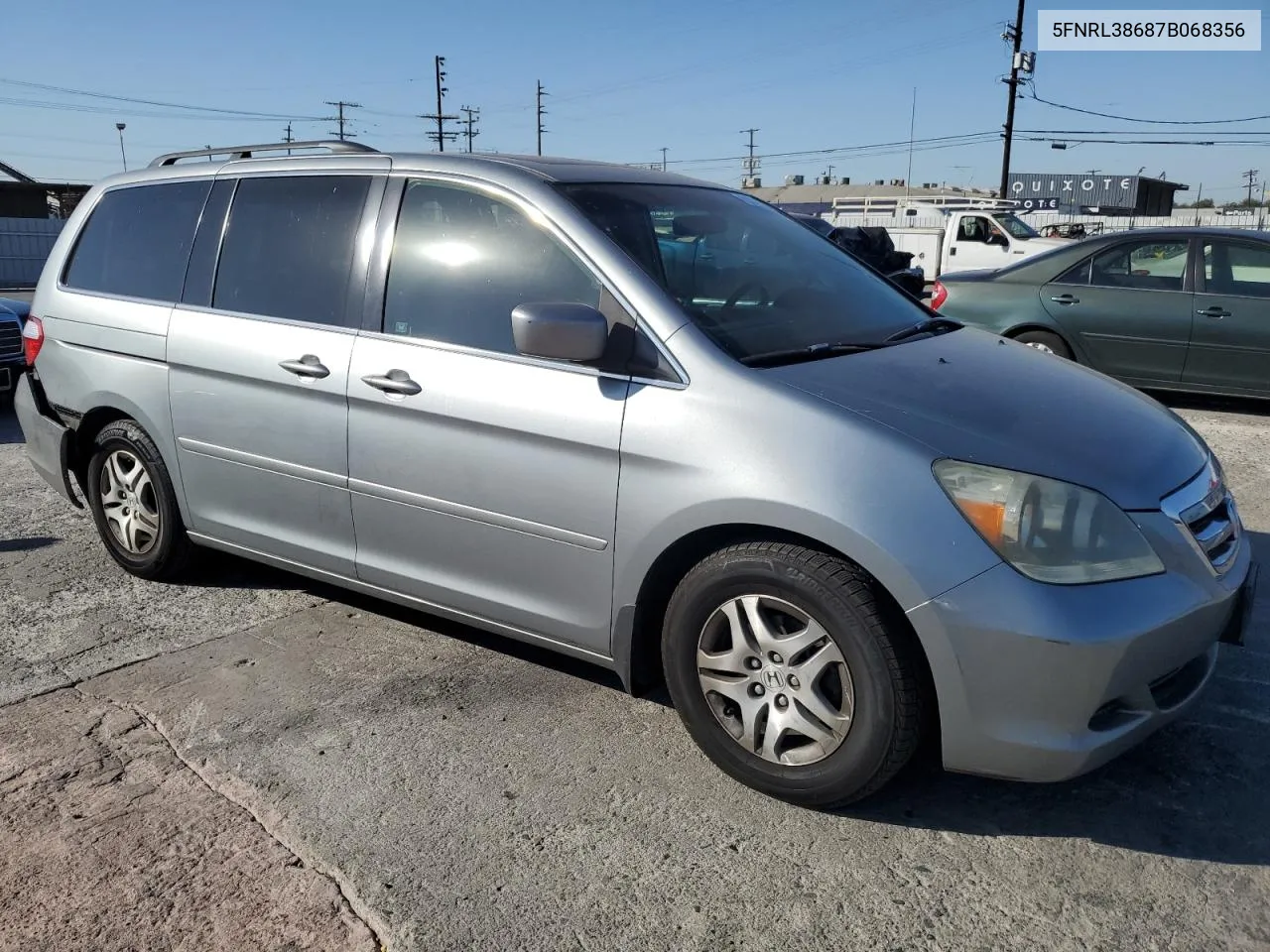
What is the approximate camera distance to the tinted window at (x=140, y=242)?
4344mm

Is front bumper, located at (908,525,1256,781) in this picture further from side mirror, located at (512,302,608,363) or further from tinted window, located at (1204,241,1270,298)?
tinted window, located at (1204,241,1270,298)

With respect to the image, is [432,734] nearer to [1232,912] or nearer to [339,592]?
[339,592]

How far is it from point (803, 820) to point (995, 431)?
1.16m

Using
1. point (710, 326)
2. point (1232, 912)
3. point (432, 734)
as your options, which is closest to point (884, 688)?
point (1232, 912)

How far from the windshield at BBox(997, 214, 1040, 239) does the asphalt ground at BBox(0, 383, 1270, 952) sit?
16630mm

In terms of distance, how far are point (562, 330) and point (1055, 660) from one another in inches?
60.3

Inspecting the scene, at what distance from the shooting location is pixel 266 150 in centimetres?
443

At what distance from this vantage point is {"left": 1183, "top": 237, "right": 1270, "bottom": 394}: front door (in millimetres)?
7902

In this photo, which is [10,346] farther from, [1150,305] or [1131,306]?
[1150,305]

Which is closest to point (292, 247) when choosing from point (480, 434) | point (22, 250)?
point (480, 434)

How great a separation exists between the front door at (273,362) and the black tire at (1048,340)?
20.8 feet

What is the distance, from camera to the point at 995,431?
2801mm

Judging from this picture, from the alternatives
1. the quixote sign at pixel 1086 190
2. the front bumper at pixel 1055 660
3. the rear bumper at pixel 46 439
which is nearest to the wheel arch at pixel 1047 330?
the front bumper at pixel 1055 660

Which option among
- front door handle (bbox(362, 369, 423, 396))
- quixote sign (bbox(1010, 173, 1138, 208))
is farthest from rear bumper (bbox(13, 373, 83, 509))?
quixote sign (bbox(1010, 173, 1138, 208))
